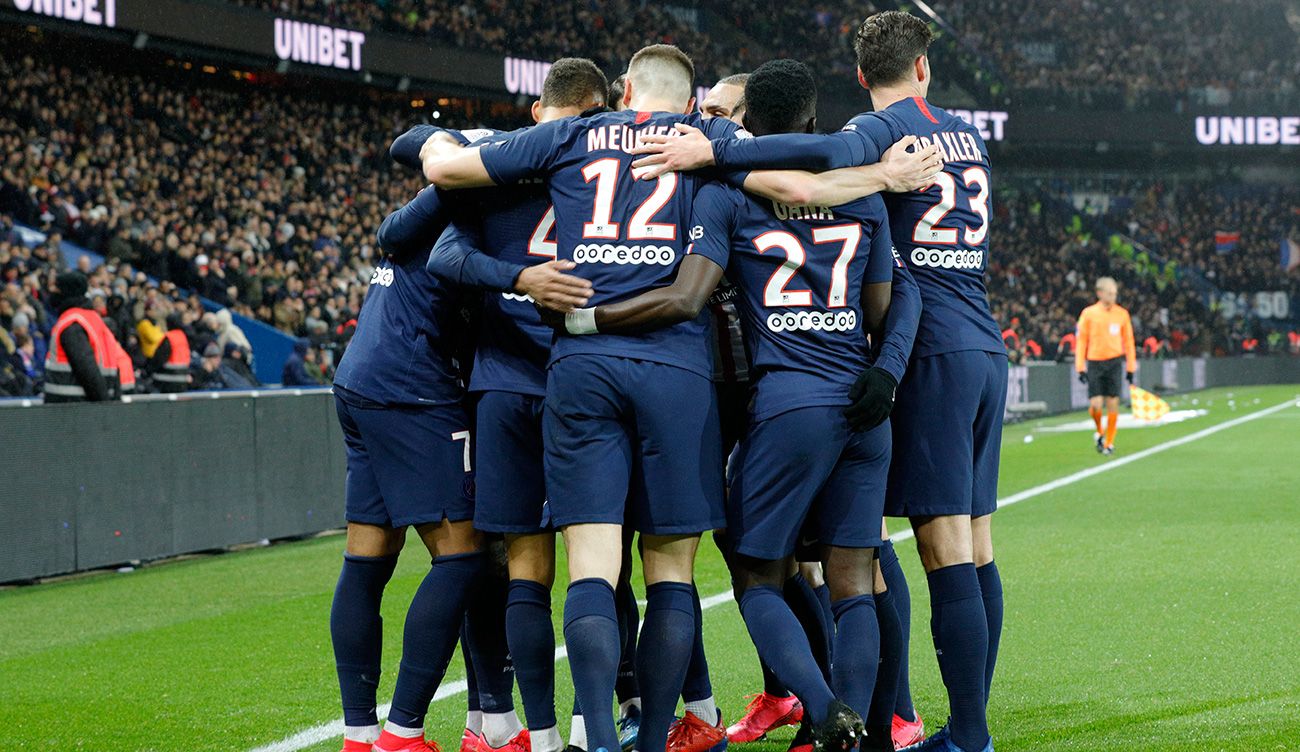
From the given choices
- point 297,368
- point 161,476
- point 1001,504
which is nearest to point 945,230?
point 161,476

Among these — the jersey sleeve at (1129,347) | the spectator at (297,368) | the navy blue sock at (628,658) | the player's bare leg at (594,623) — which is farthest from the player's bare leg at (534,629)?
the jersey sleeve at (1129,347)

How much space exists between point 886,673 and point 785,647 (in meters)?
0.59

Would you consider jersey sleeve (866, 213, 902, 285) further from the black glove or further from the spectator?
the spectator

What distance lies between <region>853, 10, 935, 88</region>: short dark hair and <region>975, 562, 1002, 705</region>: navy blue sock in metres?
1.67

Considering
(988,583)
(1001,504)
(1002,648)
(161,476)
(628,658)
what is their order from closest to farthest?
(988,583) < (628,658) < (1002,648) < (161,476) < (1001,504)

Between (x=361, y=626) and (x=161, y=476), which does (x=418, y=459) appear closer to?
(x=361, y=626)

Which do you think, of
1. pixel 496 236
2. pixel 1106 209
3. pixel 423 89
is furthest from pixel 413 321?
pixel 1106 209

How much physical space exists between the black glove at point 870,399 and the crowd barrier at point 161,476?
262 inches

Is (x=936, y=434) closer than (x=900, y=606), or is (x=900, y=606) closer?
(x=936, y=434)

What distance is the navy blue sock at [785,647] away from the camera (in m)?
4.09

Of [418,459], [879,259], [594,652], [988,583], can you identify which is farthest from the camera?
[988,583]

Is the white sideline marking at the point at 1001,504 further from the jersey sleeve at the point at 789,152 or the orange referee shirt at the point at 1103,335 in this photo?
the jersey sleeve at the point at 789,152

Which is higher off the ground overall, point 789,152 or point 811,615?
point 789,152

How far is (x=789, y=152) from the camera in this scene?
429 centimetres
